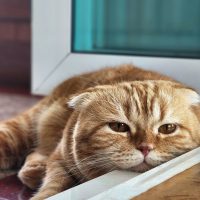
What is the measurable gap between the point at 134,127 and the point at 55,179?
30 cm

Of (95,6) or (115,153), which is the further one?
(95,6)

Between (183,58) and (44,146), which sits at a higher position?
(183,58)

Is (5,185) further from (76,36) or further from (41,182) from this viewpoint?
(76,36)

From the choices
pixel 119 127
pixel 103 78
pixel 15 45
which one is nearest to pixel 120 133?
pixel 119 127

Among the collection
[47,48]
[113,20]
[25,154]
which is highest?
[113,20]

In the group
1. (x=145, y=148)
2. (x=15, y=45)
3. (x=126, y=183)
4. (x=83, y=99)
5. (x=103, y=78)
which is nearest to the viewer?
(x=126, y=183)

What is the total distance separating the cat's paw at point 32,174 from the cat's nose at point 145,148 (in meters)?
0.42

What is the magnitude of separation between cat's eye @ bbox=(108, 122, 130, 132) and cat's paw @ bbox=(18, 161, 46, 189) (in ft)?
1.14

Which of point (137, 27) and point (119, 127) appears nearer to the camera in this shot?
point (119, 127)

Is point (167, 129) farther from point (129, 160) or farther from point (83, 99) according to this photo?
point (83, 99)

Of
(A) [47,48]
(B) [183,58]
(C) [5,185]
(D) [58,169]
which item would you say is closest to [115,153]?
(D) [58,169]

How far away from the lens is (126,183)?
100 centimetres

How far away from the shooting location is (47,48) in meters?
2.49

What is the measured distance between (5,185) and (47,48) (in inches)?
47.4
